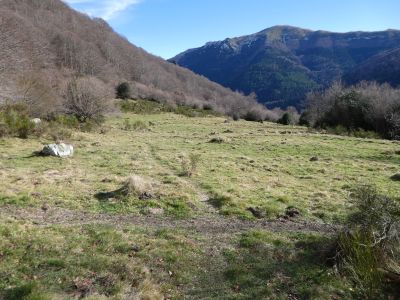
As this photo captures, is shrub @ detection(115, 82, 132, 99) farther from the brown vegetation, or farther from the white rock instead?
the white rock

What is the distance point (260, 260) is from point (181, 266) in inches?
73.1

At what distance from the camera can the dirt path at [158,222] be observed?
1138 cm

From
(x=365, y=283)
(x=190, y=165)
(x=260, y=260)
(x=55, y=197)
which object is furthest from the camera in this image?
(x=190, y=165)

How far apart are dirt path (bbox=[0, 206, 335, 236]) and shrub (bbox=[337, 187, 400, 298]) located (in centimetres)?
231

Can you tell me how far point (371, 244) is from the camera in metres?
7.18

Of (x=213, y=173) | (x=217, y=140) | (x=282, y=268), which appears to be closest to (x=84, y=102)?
(x=217, y=140)

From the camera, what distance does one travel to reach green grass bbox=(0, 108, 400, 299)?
8023 millimetres

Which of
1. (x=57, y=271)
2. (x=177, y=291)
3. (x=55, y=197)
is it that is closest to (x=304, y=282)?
(x=177, y=291)

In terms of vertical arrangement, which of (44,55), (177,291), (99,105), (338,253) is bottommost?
(177,291)

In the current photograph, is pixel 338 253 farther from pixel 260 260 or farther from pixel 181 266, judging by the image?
pixel 181 266

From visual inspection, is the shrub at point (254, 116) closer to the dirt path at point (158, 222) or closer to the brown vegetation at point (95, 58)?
the brown vegetation at point (95, 58)

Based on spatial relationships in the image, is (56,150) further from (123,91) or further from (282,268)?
(123,91)

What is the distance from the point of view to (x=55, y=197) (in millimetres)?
13406

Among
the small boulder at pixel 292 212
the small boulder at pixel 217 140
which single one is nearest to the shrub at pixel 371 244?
the small boulder at pixel 292 212
